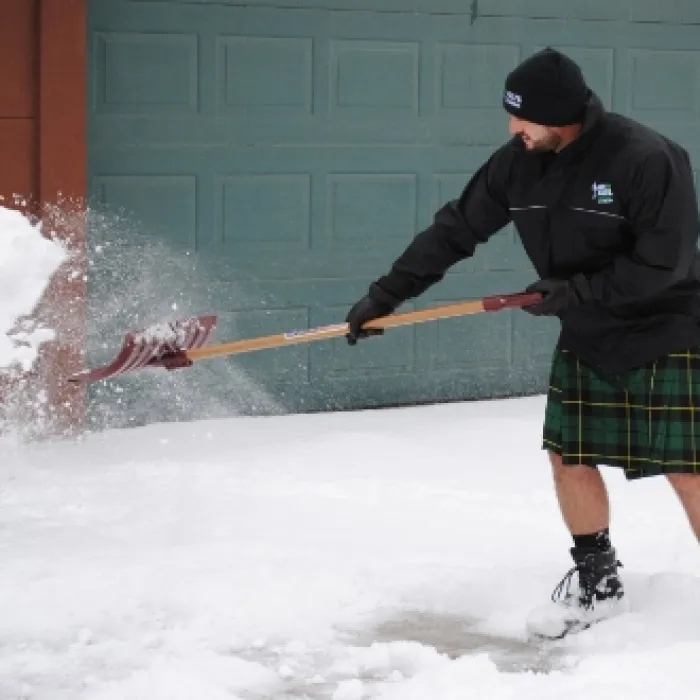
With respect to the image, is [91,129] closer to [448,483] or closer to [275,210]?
[275,210]

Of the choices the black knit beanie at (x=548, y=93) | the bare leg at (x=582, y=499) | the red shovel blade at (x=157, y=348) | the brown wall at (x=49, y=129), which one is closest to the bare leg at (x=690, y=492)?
the bare leg at (x=582, y=499)

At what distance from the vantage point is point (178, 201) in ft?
25.2

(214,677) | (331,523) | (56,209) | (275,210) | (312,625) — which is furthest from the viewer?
(275,210)

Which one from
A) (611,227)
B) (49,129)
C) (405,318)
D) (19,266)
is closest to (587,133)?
(611,227)

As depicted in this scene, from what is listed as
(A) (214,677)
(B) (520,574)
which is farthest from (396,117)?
(A) (214,677)

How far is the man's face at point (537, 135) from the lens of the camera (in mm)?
4625

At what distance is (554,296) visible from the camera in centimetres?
459

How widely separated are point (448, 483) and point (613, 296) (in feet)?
7.78

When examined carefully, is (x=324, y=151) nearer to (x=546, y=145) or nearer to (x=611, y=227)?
(x=546, y=145)

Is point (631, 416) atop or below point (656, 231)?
below

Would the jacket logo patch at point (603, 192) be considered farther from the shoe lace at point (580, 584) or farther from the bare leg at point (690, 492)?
the shoe lace at point (580, 584)

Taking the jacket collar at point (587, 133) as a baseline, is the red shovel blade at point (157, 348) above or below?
below

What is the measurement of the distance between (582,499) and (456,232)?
0.86 metres

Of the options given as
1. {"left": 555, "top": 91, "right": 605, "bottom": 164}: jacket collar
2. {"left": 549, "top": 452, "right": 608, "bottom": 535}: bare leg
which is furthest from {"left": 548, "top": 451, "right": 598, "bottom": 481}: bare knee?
{"left": 555, "top": 91, "right": 605, "bottom": 164}: jacket collar
